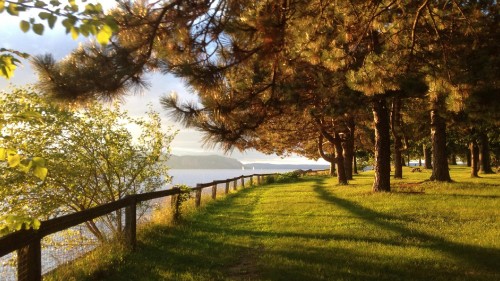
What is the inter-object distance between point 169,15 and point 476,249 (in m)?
7.07

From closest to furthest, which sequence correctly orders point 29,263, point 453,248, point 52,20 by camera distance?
point 52,20 → point 29,263 → point 453,248

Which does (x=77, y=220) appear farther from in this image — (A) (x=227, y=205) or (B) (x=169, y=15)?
(A) (x=227, y=205)

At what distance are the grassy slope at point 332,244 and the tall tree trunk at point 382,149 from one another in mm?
3109

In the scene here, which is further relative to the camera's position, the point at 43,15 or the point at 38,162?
the point at 38,162

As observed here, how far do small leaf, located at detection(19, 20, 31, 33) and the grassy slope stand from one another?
4.62 meters

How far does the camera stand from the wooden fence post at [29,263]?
510 cm

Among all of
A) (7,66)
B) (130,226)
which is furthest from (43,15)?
(130,226)

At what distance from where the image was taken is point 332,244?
28.6 ft

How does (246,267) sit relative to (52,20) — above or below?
below

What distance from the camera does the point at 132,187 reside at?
Answer: 14.9 m

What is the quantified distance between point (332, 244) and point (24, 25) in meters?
7.36

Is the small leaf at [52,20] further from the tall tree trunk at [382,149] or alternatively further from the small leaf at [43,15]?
the tall tree trunk at [382,149]

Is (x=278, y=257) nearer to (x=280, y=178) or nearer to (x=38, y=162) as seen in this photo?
(x=38, y=162)

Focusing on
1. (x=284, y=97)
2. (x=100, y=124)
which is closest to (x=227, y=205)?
(x=100, y=124)
